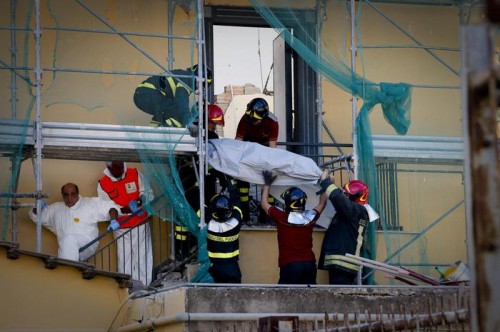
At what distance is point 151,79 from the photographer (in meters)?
15.0

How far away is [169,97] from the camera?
14.9 meters

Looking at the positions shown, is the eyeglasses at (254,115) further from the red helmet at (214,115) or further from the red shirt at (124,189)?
the red shirt at (124,189)

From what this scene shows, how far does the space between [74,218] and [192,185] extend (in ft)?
5.12

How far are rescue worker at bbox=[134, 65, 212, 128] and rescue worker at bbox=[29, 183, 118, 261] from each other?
142 centimetres

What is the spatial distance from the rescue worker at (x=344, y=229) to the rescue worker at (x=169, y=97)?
1878 mm

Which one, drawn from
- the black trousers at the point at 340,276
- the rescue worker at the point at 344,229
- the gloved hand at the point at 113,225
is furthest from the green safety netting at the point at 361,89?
the gloved hand at the point at 113,225

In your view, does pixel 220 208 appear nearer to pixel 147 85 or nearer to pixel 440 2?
pixel 147 85

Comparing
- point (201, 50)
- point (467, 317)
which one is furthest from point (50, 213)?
point (467, 317)

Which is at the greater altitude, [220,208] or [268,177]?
[268,177]

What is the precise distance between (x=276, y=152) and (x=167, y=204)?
148 cm

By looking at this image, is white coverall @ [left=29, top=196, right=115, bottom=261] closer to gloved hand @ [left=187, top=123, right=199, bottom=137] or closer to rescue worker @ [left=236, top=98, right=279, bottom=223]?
gloved hand @ [left=187, top=123, right=199, bottom=137]

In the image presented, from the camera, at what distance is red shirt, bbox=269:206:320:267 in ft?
47.0

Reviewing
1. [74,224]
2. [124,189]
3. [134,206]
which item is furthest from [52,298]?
[124,189]

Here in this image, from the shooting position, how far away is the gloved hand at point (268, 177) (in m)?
14.8
